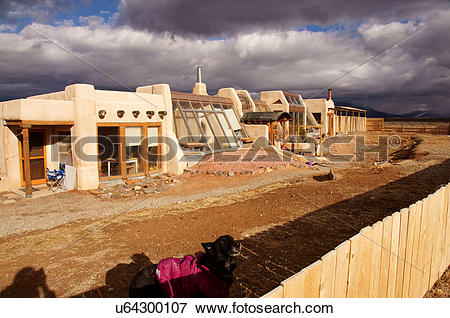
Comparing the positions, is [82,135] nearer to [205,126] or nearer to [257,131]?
[205,126]

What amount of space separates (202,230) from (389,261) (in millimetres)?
4617

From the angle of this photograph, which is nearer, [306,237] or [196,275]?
[196,275]

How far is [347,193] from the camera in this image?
1099 centimetres

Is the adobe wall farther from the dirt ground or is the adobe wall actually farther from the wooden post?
the wooden post

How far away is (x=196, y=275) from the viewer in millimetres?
3002

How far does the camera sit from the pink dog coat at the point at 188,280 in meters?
2.93

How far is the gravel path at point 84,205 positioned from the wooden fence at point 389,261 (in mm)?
7764

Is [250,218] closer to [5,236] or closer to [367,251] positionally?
[367,251]

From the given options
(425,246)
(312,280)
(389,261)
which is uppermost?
(312,280)

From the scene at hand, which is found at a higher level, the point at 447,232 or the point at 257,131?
the point at 257,131

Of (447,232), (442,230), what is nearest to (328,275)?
(442,230)
